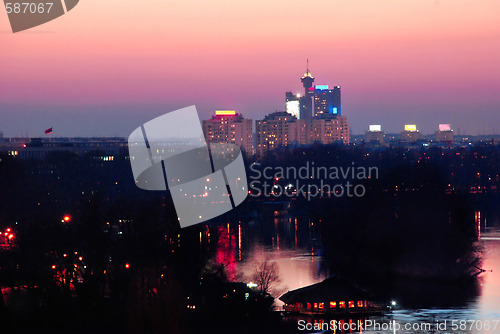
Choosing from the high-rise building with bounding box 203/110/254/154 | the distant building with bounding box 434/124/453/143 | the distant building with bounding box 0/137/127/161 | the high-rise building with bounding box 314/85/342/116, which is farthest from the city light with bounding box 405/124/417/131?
the distant building with bounding box 0/137/127/161

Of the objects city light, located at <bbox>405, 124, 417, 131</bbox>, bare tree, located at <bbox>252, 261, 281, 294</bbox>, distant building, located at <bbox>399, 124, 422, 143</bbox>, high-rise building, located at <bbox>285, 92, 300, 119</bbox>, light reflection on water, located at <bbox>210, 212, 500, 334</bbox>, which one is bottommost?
light reflection on water, located at <bbox>210, 212, 500, 334</bbox>

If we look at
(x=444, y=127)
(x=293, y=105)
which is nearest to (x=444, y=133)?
(x=444, y=127)

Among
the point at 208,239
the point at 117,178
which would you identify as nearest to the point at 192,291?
the point at 208,239

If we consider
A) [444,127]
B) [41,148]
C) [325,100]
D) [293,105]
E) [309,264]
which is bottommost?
[309,264]

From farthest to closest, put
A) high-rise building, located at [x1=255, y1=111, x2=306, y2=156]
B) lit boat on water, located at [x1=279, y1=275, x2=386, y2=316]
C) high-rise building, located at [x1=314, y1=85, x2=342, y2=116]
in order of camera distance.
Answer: high-rise building, located at [x1=314, y1=85, x2=342, y2=116] → high-rise building, located at [x1=255, y1=111, x2=306, y2=156] → lit boat on water, located at [x1=279, y1=275, x2=386, y2=316]

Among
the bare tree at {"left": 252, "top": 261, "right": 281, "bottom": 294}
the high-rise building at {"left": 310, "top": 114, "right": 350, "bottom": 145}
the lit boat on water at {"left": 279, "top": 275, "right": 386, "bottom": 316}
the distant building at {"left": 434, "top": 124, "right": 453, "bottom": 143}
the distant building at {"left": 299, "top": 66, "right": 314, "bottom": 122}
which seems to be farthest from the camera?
the distant building at {"left": 299, "top": 66, "right": 314, "bottom": 122}

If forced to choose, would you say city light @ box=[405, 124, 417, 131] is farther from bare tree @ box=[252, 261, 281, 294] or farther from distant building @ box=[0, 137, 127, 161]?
bare tree @ box=[252, 261, 281, 294]

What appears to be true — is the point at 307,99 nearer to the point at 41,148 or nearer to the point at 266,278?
the point at 41,148

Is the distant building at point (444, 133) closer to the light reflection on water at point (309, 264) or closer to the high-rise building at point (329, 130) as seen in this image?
the high-rise building at point (329, 130)
